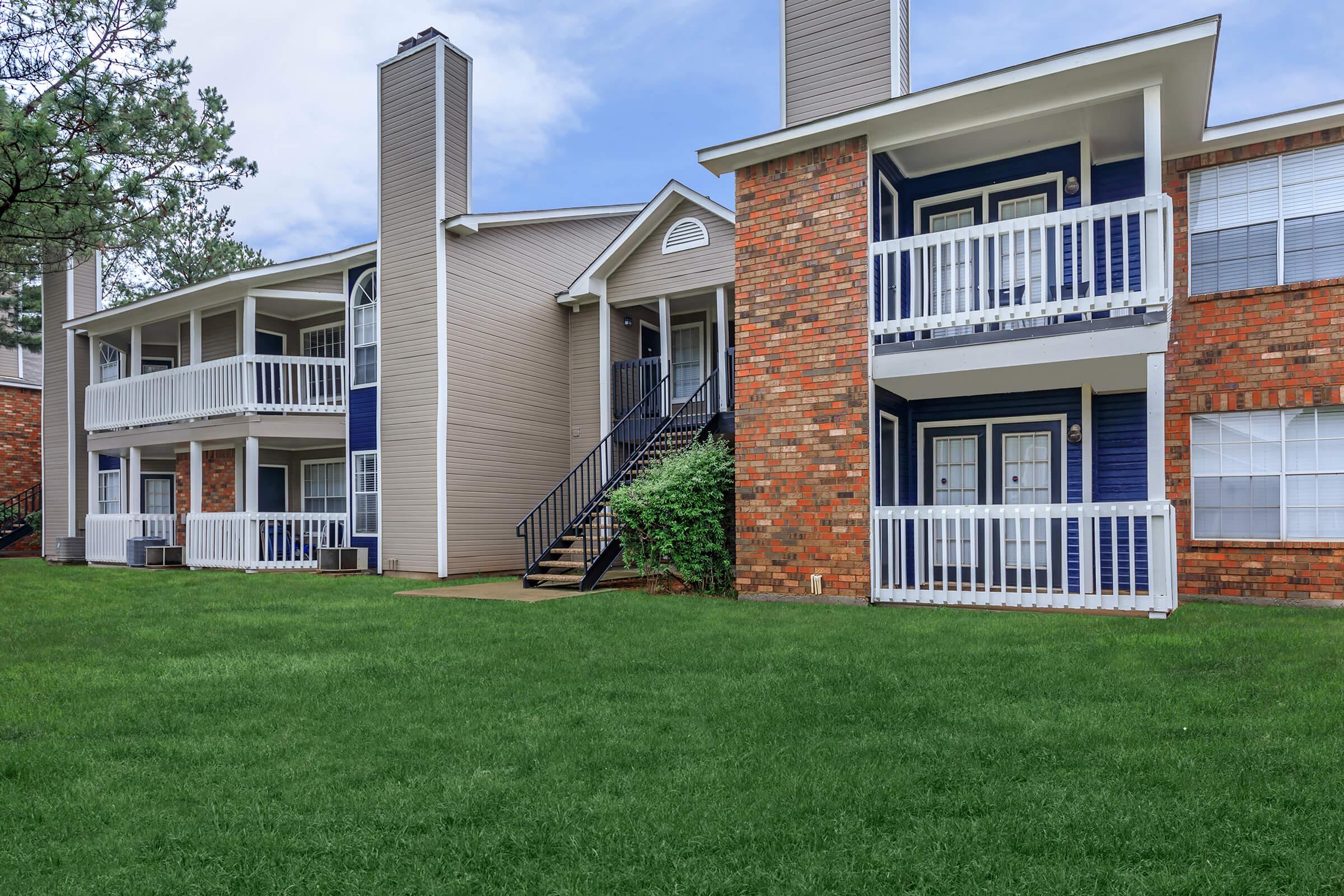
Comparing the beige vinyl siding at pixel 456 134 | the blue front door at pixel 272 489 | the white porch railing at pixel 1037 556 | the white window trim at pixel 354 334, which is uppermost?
the beige vinyl siding at pixel 456 134

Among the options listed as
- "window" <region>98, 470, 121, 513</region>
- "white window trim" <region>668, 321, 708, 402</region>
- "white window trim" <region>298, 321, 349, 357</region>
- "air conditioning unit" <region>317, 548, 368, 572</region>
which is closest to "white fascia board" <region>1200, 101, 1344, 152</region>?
"white window trim" <region>668, 321, 708, 402</region>

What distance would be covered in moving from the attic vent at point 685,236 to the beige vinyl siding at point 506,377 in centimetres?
287

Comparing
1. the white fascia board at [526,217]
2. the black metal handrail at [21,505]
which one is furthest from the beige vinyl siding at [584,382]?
the black metal handrail at [21,505]

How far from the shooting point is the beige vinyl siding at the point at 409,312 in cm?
1579

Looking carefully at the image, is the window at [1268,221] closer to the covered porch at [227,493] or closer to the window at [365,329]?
the window at [365,329]

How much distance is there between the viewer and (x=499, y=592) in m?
12.3

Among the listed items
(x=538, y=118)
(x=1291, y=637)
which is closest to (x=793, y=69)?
(x=1291, y=637)

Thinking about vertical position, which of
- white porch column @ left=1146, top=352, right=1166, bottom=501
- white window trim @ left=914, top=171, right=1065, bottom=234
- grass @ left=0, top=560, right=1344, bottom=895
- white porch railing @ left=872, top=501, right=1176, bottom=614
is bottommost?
grass @ left=0, top=560, right=1344, bottom=895

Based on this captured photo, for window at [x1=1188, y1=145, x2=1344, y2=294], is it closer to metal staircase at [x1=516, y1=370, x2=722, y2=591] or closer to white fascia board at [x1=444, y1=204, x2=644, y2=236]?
metal staircase at [x1=516, y1=370, x2=722, y2=591]

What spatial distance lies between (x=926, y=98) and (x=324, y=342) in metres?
14.2

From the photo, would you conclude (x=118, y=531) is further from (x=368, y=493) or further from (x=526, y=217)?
(x=526, y=217)

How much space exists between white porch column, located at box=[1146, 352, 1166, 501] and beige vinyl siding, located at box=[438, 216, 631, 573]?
1054 centimetres

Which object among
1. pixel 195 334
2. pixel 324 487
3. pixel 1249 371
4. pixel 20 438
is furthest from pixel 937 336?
pixel 20 438

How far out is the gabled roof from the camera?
587 inches
